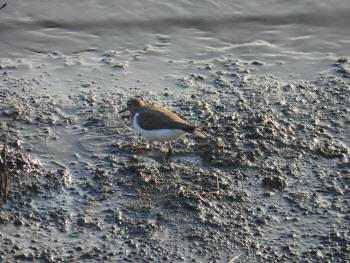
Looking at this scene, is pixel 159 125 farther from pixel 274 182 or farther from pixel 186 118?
pixel 274 182

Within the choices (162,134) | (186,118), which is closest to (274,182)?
(162,134)

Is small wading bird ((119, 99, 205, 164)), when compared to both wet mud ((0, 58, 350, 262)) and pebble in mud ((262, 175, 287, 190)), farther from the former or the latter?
pebble in mud ((262, 175, 287, 190))

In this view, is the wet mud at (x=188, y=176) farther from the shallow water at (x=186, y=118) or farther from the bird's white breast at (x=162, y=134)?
the bird's white breast at (x=162, y=134)

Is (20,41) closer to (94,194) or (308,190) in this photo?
(94,194)

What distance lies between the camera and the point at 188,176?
5.78 meters

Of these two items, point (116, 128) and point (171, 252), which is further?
point (116, 128)

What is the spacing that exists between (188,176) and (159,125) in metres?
0.70

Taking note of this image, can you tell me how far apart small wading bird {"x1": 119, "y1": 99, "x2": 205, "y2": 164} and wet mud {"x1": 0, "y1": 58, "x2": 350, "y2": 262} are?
0.87ft

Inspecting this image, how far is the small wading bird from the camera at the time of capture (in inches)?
231

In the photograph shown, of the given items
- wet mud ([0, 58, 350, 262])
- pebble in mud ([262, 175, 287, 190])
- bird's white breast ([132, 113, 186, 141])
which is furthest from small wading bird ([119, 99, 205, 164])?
pebble in mud ([262, 175, 287, 190])

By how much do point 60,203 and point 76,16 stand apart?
18.3 feet

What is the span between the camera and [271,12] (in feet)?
34.0

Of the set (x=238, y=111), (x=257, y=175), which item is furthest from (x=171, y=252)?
(x=238, y=111)

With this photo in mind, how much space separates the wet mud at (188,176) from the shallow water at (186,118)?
0.02 meters
